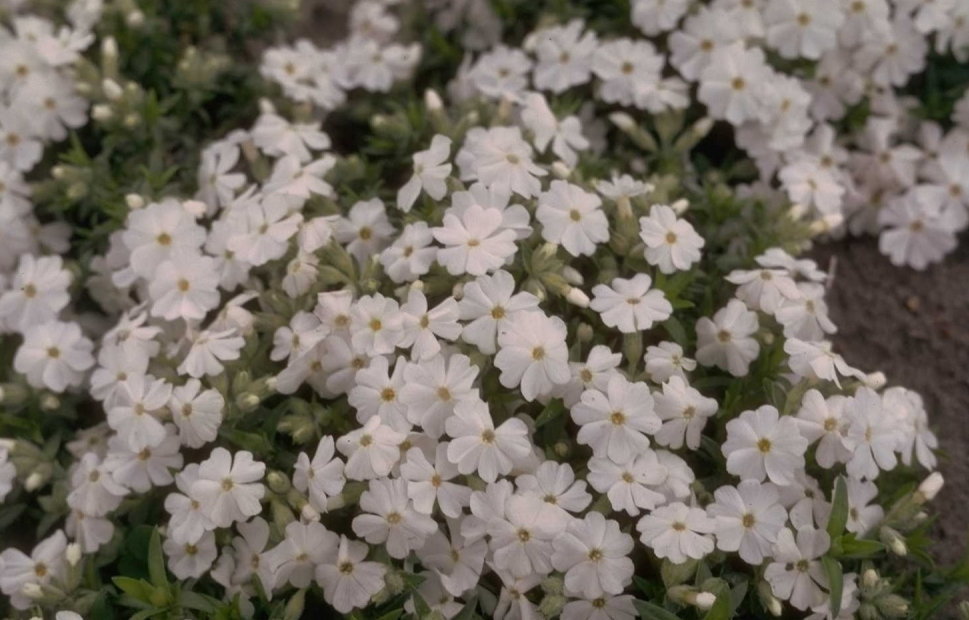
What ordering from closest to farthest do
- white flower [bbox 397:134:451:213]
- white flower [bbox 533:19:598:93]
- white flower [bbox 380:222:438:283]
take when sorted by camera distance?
white flower [bbox 380:222:438:283] < white flower [bbox 397:134:451:213] < white flower [bbox 533:19:598:93]

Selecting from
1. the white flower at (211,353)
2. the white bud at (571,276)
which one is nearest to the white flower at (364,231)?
the white flower at (211,353)

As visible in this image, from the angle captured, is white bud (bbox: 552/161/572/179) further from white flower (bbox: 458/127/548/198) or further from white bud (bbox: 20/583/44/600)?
white bud (bbox: 20/583/44/600)

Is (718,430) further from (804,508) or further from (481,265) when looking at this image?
(481,265)

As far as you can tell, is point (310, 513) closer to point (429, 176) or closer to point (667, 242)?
point (429, 176)

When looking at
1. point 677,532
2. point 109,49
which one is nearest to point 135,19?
point 109,49

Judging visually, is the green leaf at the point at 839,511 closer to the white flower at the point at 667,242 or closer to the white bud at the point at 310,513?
the white flower at the point at 667,242

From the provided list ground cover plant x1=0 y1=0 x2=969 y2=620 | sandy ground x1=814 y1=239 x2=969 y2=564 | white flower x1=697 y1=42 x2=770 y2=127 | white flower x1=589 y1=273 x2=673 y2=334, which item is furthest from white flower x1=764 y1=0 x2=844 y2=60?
white flower x1=589 y1=273 x2=673 y2=334
